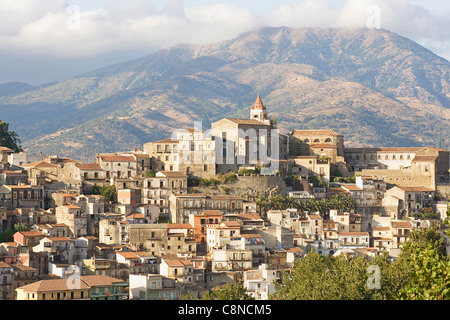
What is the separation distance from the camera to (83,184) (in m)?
79.1

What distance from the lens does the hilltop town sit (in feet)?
204

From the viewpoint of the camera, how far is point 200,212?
7494 cm

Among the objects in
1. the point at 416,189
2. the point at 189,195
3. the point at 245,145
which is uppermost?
the point at 245,145

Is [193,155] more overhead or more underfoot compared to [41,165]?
more overhead

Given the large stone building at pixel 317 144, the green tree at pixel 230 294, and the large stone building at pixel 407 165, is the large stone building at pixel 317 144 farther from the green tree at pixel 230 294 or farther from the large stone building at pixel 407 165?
the green tree at pixel 230 294

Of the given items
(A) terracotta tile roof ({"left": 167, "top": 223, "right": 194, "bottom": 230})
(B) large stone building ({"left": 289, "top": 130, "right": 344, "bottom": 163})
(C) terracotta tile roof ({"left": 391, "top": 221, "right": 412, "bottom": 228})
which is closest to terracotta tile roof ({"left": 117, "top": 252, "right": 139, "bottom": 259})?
→ (A) terracotta tile roof ({"left": 167, "top": 223, "right": 194, "bottom": 230})

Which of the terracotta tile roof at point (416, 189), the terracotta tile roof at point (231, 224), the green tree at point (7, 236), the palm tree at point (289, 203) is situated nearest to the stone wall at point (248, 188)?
the palm tree at point (289, 203)

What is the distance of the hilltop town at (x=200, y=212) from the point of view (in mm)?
62250

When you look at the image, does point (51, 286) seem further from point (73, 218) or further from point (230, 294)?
point (73, 218)

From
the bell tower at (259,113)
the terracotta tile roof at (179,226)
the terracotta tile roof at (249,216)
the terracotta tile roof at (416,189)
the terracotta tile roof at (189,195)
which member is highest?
the bell tower at (259,113)

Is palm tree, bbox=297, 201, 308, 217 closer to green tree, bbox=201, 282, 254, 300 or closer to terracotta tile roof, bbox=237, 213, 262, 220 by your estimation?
terracotta tile roof, bbox=237, 213, 262, 220

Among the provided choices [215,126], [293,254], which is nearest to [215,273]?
[293,254]

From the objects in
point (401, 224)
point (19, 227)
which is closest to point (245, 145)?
point (401, 224)
